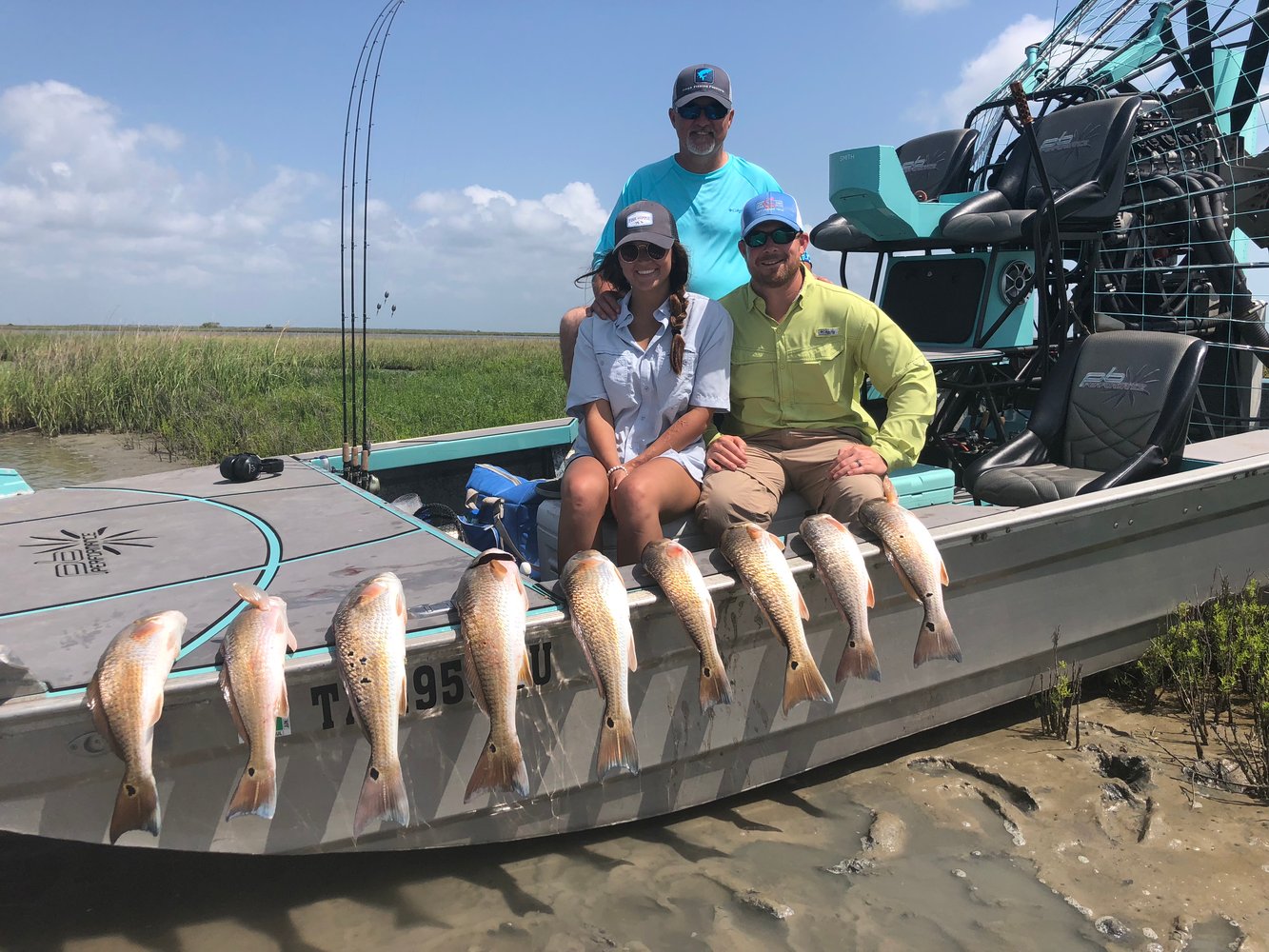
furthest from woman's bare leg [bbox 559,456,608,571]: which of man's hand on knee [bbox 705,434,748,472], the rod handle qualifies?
the rod handle

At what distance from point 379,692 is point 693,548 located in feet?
5.14

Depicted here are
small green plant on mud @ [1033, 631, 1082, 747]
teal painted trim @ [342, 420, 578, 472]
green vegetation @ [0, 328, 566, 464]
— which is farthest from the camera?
green vegetation @ [0, 328, 566, 464]

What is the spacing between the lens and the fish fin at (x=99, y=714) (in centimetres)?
234

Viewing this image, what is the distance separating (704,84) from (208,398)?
1263cm

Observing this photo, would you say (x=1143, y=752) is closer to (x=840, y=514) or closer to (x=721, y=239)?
(x=840, y=514)

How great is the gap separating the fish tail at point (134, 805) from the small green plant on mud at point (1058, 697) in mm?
3581

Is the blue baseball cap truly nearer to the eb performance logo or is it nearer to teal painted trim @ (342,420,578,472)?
A: teal painted trim @ (342,420,578,472)

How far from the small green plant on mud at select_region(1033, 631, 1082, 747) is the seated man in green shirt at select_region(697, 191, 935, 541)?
49.9 inches

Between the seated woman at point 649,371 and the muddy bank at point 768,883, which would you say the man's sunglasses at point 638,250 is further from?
the muddy bank at point 768,883

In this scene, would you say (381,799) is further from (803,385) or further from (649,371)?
(803,385)

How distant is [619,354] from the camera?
12.5ft

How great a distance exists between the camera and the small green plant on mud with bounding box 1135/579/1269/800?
4188 millimetres

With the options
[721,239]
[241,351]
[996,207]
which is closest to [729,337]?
[721,239]

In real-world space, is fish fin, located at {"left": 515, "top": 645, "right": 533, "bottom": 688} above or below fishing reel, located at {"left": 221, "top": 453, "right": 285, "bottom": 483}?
below
